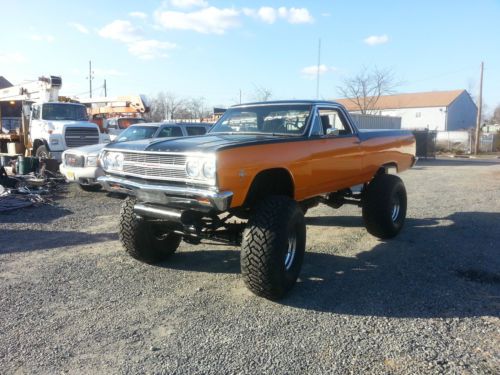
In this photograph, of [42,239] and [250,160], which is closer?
[250,160]

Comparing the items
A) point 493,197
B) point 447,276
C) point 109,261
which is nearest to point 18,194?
point 109,261

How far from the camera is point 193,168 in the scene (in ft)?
13.7

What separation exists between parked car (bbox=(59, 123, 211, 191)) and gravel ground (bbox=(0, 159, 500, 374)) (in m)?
2.82

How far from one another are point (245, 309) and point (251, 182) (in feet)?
4.02

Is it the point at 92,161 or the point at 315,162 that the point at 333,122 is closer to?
the point at 315,162

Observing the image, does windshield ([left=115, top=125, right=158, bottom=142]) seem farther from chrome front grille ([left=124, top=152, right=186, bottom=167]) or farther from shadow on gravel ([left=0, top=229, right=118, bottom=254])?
chrome front grille ([left=124, top=152, right=186, bottom=167])

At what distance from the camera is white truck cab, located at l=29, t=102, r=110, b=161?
13719mm

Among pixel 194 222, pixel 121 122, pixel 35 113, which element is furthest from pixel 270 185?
pixel 121 122

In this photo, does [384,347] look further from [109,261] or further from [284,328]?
[109,261]

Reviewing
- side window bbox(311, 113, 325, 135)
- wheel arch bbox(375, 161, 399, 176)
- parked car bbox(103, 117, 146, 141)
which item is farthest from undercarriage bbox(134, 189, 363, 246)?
parked car bbox(103, 117, 146, 141)

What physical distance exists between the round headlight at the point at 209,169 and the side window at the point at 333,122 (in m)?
2.14

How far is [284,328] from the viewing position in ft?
12.7

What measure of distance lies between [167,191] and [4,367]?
1932 millimetres

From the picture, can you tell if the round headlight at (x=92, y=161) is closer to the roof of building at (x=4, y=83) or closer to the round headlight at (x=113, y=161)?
the round headlight at (x=113, y=161)
